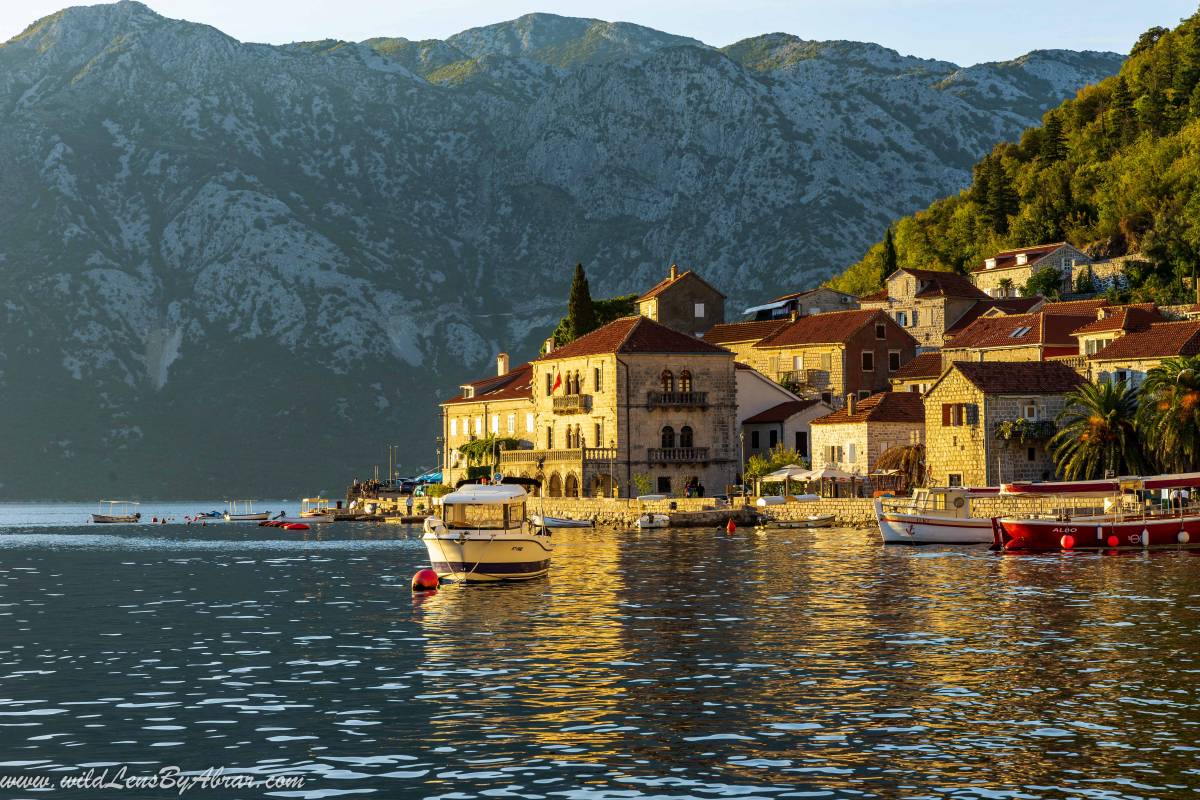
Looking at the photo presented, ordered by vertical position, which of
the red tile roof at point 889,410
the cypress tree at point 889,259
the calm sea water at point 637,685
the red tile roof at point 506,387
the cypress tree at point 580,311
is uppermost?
the cypress tree at point 889,259

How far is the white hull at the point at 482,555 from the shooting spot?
5666cm

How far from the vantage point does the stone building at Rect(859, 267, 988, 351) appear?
139875 mm

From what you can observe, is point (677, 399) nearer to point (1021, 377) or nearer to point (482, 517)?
point (1021, 377)

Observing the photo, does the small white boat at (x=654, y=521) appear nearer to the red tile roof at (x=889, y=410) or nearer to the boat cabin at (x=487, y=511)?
the red tile roof at (x=889, y=410)

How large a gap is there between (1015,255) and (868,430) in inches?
2038

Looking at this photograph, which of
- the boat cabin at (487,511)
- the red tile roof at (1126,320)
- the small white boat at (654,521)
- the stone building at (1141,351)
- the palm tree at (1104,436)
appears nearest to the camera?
the boat cabin at (487,511)

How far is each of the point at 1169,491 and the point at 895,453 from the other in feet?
85.5

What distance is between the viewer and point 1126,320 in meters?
98.8

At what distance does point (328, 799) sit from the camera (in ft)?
68.7

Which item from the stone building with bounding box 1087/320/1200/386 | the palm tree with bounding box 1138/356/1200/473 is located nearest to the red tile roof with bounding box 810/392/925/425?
the stone building with bounding box 1087/320/1200/386

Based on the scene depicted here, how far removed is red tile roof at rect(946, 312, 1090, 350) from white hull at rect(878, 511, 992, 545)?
30.4 metres

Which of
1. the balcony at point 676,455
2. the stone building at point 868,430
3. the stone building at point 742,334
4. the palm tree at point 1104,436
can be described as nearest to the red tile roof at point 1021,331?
the stone building at point 868,430

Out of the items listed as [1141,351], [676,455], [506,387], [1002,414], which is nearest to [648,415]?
[676,455]

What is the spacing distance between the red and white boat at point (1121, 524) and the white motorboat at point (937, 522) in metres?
3.48
